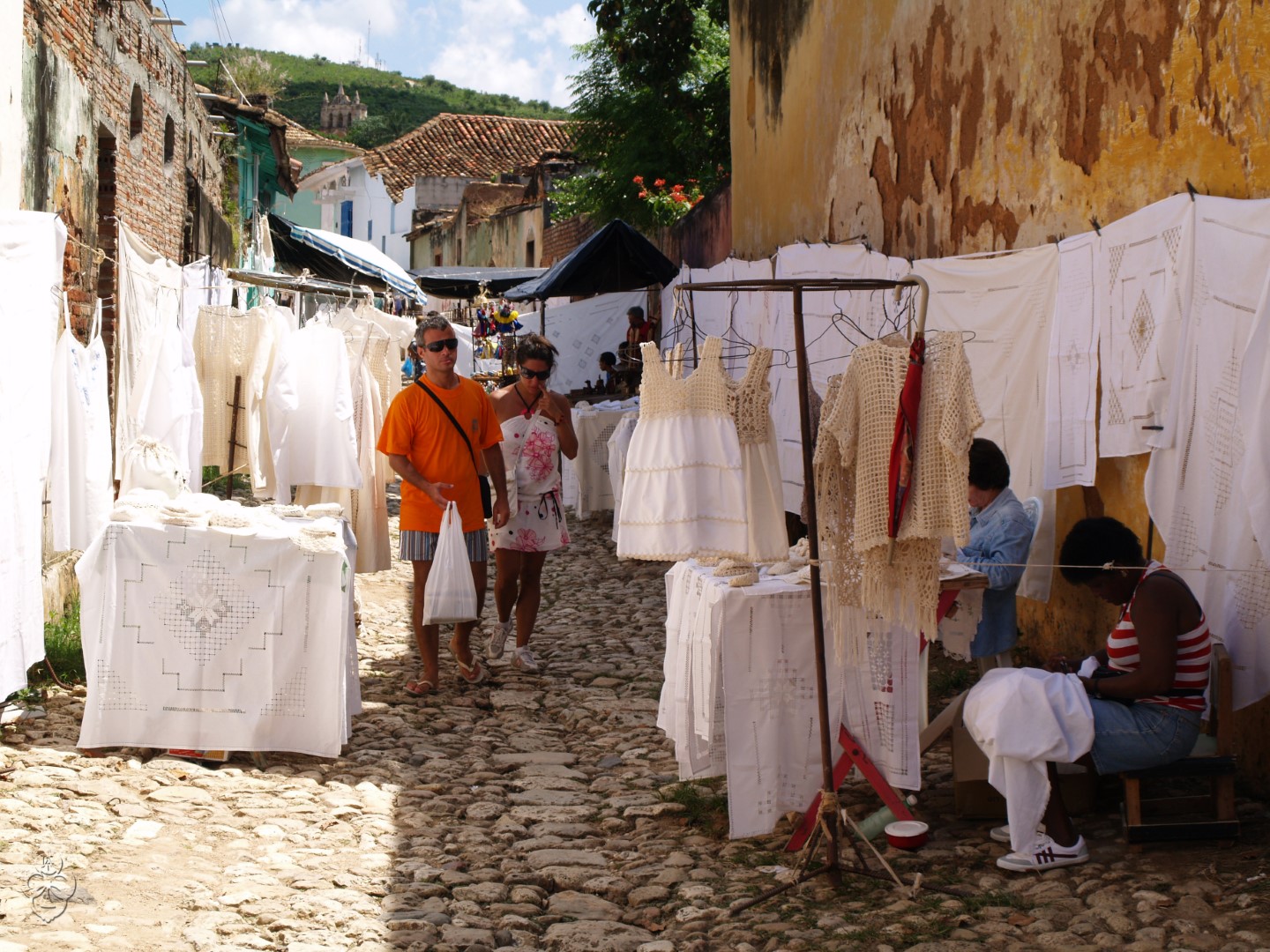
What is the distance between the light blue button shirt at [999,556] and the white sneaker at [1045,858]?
5.01 feet

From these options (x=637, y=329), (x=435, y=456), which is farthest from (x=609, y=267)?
(x=435, y=456)

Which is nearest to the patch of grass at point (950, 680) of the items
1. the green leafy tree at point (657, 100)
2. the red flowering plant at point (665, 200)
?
the red flowering plant at point (665, 200)

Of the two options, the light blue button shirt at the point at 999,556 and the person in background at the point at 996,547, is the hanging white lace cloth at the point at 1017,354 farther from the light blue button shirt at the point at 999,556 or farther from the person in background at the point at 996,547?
the light blue button shirt at the point at 999,556

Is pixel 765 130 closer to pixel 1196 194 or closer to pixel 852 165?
pixel 852 165

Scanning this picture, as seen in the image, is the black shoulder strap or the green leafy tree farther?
the green leafy tree

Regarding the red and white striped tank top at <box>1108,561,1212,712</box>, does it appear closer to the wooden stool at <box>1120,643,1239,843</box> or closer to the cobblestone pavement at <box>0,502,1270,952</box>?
the wooden stool at <box>1120,643,1239,843</box>

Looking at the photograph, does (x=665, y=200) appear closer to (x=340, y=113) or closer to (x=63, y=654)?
(x=63, y=654)

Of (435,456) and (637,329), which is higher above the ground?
(637,329)

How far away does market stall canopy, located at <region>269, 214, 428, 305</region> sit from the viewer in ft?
46.9

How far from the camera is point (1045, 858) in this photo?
4.54 meters

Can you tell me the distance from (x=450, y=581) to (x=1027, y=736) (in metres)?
3.37

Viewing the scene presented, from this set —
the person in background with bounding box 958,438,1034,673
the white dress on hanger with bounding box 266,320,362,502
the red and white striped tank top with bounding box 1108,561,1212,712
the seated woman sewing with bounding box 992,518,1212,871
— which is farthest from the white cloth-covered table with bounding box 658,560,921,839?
the white dress on hanger with bounding box 266,320,362,502

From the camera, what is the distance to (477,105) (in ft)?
267

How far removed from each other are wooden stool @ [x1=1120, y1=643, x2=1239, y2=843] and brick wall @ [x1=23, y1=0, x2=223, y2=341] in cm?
663
